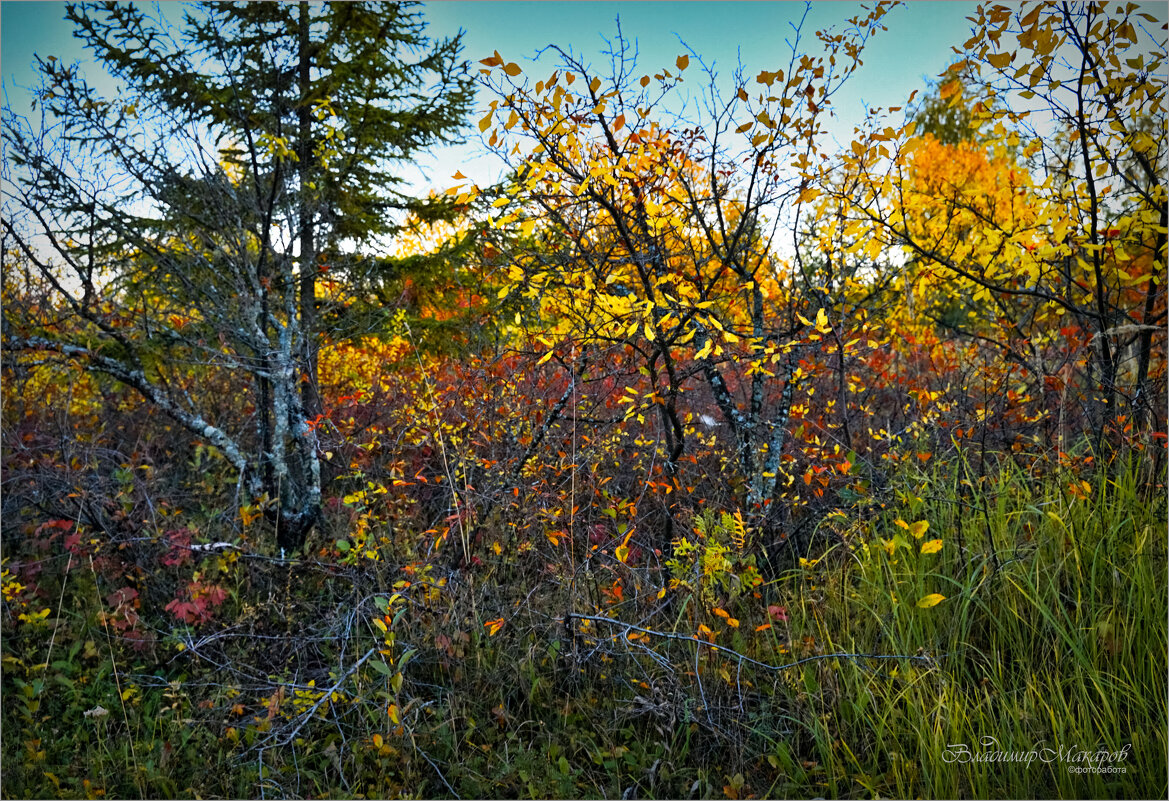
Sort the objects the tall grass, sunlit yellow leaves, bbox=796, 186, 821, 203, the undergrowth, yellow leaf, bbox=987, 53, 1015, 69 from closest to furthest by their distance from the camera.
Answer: the tall grass, the undergrowth, yellow leaf, bbox=987, 53, 1015, 69, sunlit yellow leaves, bbox=796, 186, 821, 203

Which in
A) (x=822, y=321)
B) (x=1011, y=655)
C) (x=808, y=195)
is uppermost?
(x=808, y=195)

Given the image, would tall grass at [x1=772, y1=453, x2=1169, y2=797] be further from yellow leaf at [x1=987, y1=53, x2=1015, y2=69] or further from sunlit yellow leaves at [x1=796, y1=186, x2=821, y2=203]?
yellow leaf at [x1=987, y1=53, x2=1015, y2=69]

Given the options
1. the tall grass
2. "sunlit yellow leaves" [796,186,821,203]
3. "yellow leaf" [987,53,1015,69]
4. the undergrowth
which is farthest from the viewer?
"sunlit yellow leaves" [796,186,821,203]

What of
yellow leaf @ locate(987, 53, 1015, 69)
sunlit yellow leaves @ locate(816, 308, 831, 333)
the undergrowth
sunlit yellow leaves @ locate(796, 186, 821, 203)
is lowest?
the undergrowth

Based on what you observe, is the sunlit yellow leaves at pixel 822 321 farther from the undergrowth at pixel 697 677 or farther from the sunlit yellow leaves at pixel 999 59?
the sunlit yellow leaves at pixel 999 59

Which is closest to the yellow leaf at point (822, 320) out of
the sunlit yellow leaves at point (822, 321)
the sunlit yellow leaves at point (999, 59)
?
the sunlit yellow leaves at point (822, 321)

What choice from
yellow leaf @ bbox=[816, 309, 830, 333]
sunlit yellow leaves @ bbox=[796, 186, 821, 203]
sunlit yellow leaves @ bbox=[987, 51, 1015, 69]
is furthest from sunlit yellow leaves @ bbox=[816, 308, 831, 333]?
sunlit yellow leaves @ bbox=[987, 51, 1015, 69]

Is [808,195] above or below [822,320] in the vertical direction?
above

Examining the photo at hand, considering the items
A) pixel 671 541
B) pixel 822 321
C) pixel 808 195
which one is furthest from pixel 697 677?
pixel 808 195

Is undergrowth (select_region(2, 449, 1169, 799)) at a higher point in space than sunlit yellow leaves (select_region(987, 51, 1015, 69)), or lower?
lower

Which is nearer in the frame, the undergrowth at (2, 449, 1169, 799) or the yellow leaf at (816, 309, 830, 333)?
the undergrowth at (2, 449, 1169, 799)

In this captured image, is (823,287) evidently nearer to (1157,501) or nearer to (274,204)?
(1157,501)

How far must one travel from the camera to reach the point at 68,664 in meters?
3.41

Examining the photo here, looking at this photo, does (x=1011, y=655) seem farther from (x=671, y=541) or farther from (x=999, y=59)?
(x=999, y=59)
